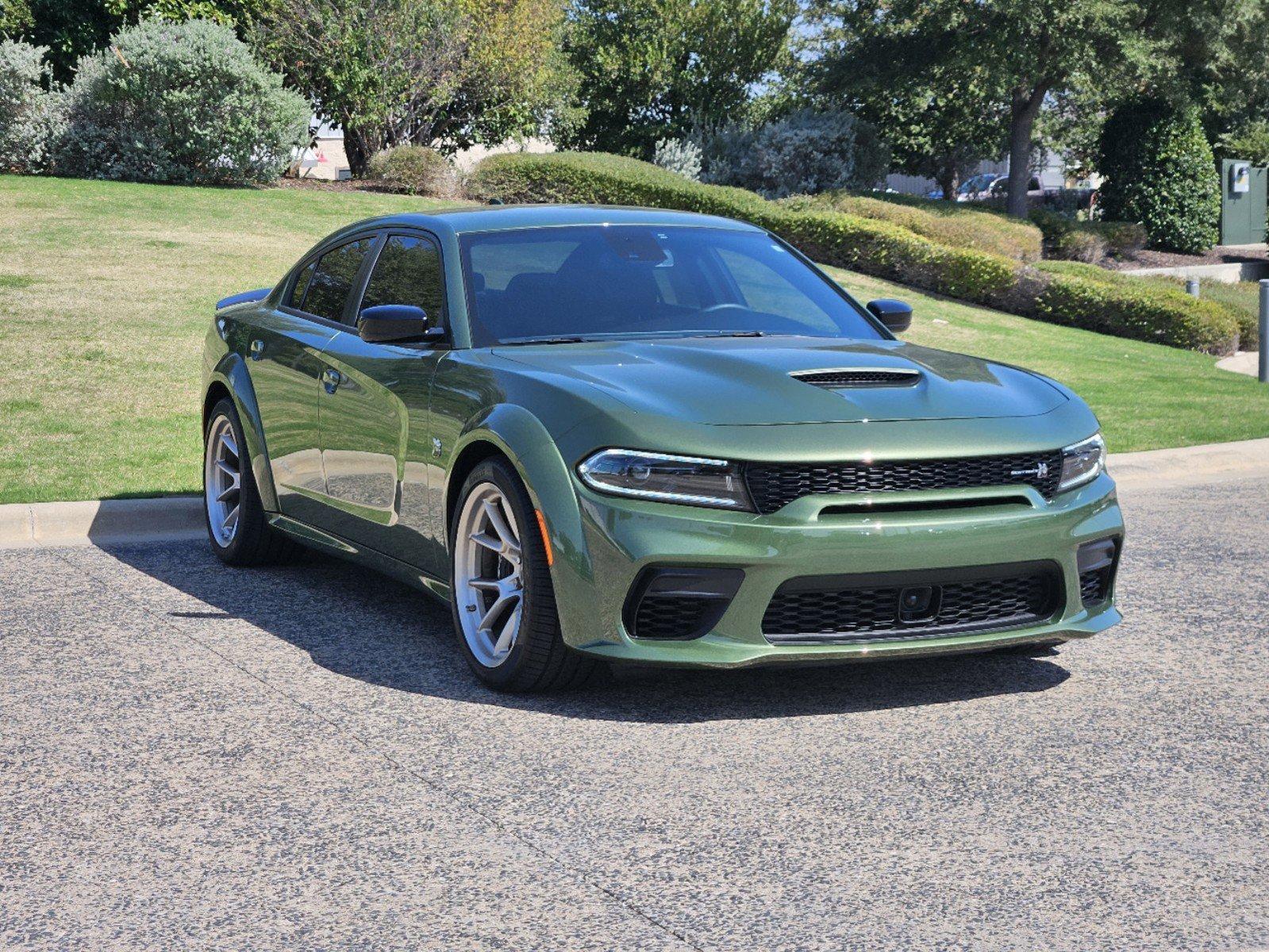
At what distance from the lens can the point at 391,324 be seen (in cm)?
570

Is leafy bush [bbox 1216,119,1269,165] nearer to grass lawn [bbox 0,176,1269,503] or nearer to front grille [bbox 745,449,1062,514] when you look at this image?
grass lawn [bbox 0,176,1269,503]

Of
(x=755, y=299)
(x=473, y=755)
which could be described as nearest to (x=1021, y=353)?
(x=755, y=299)

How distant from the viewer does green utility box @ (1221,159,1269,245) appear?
125ft

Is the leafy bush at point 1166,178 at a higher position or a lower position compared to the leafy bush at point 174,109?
lower

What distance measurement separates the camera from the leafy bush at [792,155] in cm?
3244

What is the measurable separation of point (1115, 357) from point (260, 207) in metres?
11.4

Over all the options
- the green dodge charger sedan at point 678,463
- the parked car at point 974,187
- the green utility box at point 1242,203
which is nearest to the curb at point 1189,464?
the green dodge charger sedan at point 678,463

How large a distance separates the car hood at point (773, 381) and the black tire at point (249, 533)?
214 cm

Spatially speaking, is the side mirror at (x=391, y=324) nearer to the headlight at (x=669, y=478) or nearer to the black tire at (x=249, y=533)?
the headlight at (x=669, y=478)

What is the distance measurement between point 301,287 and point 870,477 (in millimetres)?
3541

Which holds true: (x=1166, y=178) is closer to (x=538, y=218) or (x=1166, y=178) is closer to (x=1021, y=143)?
(x=1021, y=143)

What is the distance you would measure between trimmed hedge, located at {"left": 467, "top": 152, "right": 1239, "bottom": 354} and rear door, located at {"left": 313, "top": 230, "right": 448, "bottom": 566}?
14090 millimetres

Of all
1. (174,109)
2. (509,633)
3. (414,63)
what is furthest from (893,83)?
(509,633)

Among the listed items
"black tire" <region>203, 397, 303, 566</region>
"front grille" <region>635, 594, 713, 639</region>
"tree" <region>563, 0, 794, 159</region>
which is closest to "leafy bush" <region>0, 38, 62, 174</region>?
"tree" <region>563, 0, 794, 159</region>
